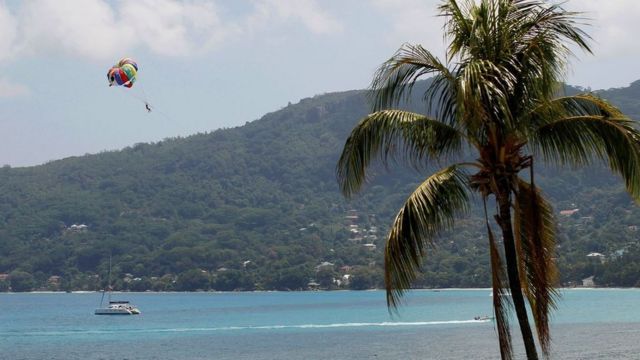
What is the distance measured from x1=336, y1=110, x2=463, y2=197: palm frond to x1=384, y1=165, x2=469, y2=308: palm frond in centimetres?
44

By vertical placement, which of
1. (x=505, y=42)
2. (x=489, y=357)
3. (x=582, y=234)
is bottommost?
(x=489, y=357)

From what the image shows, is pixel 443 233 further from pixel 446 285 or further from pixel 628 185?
pixel 446 285

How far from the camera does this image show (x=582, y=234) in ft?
626

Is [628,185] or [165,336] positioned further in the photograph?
[165,336]

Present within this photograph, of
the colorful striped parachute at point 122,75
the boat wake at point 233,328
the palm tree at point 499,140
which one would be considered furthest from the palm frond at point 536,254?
the boat wake at point 233,328

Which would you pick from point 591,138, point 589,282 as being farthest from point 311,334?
point 591,138

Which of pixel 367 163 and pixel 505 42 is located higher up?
pixel 505 42

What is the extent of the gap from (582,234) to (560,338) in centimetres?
11767

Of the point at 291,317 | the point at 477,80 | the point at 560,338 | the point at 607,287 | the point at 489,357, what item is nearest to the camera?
the point at 477,80

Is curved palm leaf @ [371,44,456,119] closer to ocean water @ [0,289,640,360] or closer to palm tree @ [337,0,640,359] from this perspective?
palm tree @ [337,0,640,359]

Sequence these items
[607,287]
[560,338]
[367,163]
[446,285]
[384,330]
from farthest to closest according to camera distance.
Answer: [446,285] → [607,287] → [384,330] → [560,338] → [367,163]

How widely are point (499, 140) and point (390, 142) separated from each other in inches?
54.1

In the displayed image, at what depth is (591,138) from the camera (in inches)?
445

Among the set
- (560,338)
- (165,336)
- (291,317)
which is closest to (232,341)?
(165,336)
